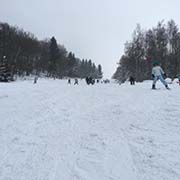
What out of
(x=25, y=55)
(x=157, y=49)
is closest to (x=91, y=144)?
(x=157, y=49)

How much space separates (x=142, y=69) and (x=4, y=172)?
5966 centimetres

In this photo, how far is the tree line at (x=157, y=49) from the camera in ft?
175

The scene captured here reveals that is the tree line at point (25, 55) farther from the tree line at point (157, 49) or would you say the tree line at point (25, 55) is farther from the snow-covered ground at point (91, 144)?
the snow-covered ground at point (91, 144)

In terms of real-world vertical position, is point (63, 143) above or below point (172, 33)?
below

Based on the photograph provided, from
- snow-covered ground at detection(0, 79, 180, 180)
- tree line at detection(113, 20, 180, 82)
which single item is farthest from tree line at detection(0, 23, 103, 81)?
snow-covered ground at detection(0, 79, 180, 180)

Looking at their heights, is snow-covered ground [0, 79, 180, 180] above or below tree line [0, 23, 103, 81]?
below

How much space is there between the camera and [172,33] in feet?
181

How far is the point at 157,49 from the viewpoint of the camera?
177 ft

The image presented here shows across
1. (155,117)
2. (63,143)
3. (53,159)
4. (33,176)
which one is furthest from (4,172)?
(155,117)

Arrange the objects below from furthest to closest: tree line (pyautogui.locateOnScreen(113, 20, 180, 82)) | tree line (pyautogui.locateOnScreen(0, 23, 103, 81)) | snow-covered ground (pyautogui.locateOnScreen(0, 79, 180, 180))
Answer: tree line (pyautogui.locateOnScreen(0, 23, 103, 81)) → tree line (pyautogui.locateOnScreen(113, 20, 180, 82)) → snow-covered ground (pyautogui.locateOnScreen(0, 79, 180, 180))

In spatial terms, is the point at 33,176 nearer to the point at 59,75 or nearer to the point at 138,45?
the point at 138,45

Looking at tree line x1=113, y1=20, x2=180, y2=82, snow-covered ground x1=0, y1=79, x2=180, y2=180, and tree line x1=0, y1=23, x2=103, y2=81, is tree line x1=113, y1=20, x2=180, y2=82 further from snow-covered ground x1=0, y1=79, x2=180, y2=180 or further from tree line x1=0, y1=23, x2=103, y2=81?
snow-covered ground x1=0, y1=79, x2=180, y2=180

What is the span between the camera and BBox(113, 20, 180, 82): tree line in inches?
2099

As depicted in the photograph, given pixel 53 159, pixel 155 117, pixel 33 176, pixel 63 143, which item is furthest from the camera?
pixel 155 117
